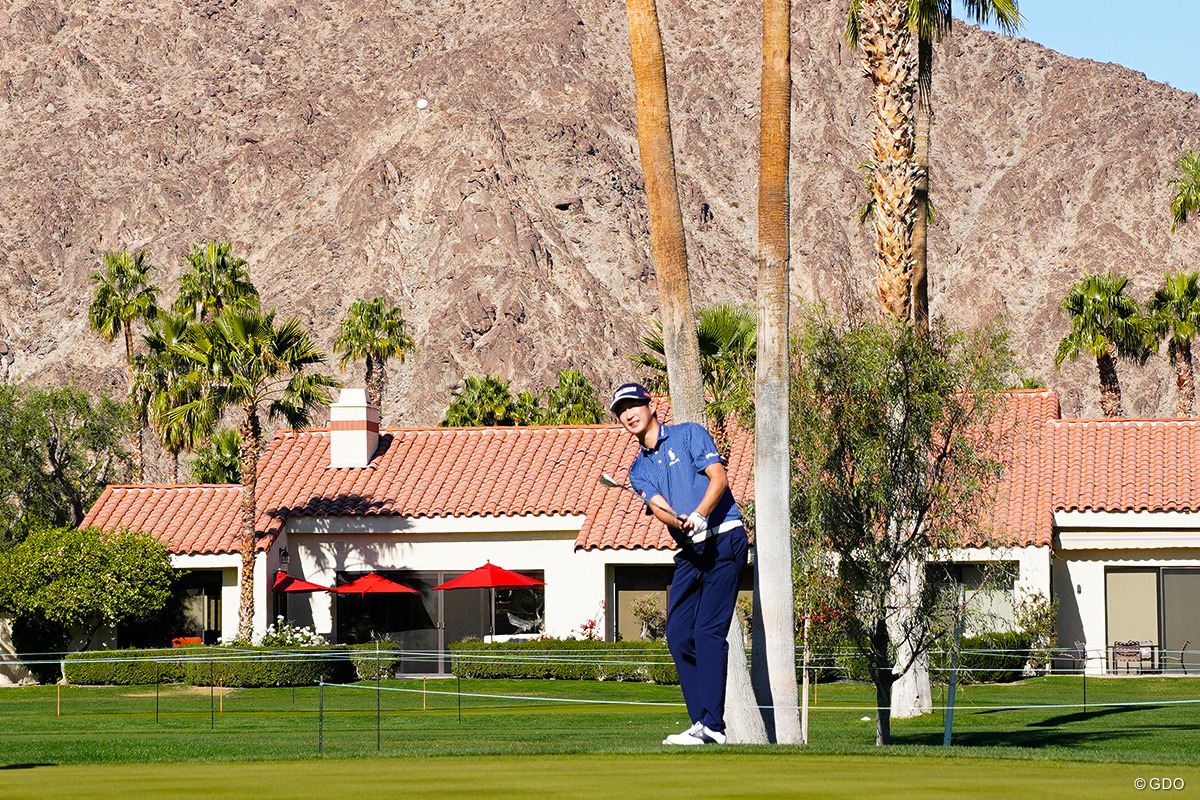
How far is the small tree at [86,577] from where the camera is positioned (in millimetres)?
32500

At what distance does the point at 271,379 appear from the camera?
116ft

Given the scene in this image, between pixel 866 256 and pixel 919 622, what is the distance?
134774 millimetres

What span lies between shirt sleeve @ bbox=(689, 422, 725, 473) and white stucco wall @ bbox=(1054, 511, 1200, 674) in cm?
2478

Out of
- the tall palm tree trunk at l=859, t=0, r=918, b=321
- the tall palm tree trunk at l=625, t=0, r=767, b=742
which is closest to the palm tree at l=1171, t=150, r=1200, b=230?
the tall palm tree trunk at l=859, t=0, r=918, b=321

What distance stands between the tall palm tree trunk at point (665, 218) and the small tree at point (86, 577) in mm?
22812

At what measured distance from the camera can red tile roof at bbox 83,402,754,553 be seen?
34594 millimetres

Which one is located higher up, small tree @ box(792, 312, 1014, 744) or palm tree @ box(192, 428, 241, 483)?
palm tree @ box(192, 428, 241, 483)

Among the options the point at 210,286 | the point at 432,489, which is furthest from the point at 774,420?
the point at 210,286

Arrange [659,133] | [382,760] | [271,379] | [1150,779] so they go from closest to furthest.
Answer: [1150,779], [382,760], [659,133], [271,379]

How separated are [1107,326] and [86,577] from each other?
3145 cm

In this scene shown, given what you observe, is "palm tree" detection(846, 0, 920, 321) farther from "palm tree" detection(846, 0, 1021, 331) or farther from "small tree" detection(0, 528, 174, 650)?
"small tree" detection(0, 528, 174, 650)

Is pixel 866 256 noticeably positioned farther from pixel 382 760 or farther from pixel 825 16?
pixel 382 760

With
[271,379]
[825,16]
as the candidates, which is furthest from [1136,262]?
[271,379]

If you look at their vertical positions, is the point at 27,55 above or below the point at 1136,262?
above
